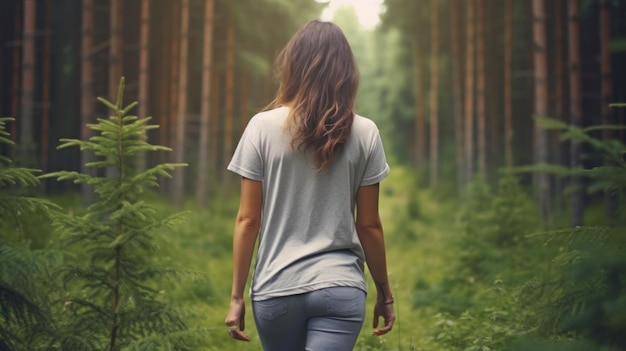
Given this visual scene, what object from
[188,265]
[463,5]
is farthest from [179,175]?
[463,5]

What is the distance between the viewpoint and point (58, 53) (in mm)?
24719

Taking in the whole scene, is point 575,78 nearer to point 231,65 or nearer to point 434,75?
point 231,65

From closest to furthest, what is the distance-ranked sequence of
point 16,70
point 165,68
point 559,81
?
1. point 559,81
2. point 16,70
3. point 165,68

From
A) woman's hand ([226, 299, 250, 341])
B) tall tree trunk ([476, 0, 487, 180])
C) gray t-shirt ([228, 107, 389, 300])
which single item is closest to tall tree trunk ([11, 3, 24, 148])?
tall tree trunk ([476, 0, 487, 180])

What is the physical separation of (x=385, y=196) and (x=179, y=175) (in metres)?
18.8

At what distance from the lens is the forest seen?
444 centimetres

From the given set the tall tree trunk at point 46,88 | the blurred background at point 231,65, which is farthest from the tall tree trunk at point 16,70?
the tall tree trunk at point 46,88

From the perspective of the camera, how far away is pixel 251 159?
11.8 feet

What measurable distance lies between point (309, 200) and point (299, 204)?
53mm

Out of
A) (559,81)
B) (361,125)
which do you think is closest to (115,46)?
(559,81)

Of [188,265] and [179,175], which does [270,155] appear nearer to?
[188,265]

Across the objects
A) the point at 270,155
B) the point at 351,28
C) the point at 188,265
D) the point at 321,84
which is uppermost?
the point at 351,28

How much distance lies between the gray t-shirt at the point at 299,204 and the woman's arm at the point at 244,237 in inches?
1.7

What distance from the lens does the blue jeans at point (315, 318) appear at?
3371mm
